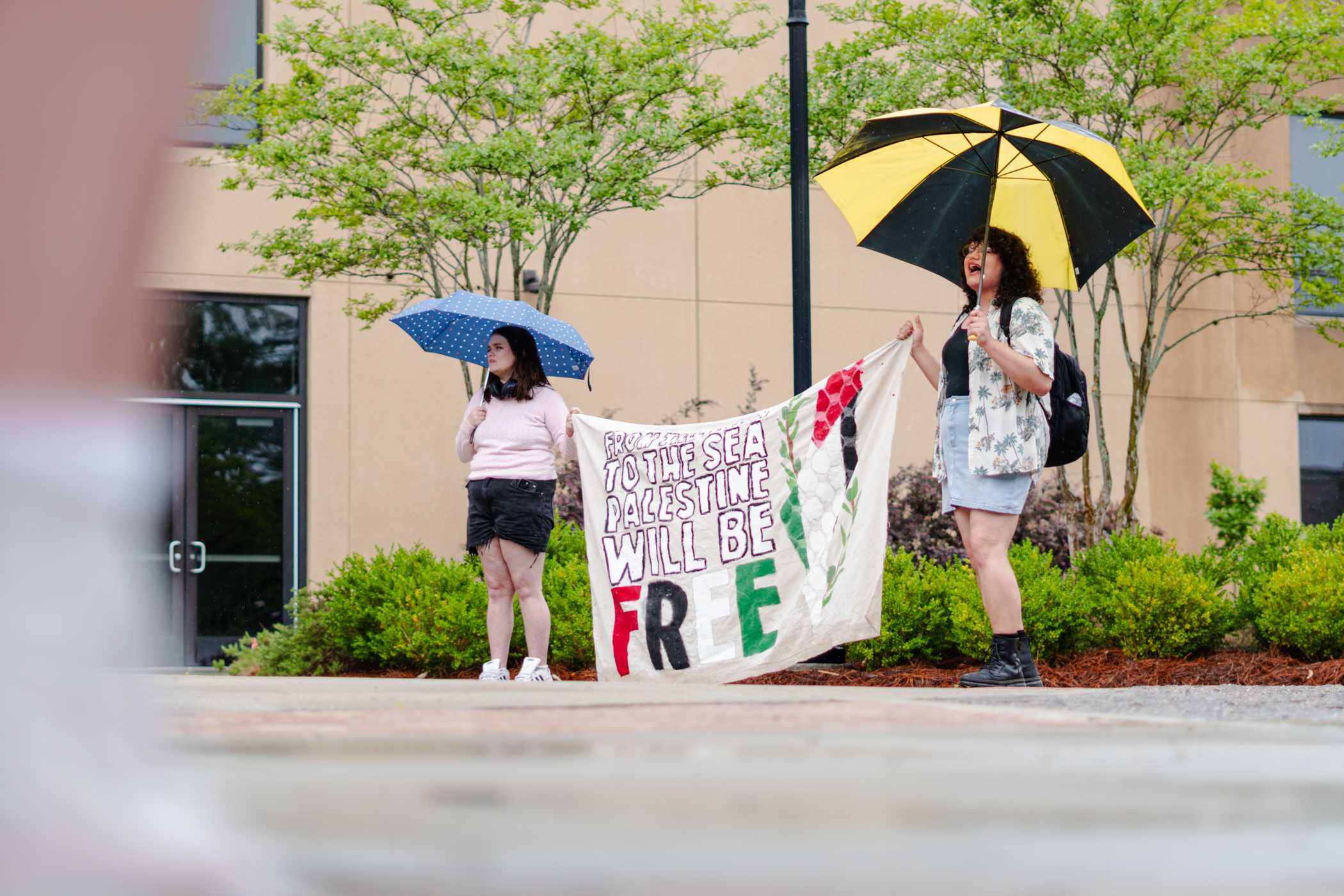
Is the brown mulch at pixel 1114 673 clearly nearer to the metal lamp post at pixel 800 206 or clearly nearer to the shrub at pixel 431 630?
the shrub at pixel 431 630

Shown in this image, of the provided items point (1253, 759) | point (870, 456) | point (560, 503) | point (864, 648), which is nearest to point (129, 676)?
point (1253, 759)

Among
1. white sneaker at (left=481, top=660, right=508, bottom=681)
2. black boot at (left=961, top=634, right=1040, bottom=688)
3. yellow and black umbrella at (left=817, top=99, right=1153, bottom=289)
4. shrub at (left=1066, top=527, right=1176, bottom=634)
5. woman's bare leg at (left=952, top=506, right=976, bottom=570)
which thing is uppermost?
yellow and black umbrella at (left=817, top=99, right=1153, bottom=289)

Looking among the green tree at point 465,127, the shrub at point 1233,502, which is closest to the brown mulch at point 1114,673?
the green tree at point 465,127

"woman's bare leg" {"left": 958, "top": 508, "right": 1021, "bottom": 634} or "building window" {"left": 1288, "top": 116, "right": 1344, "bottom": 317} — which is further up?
"building window" {"left": 1288, "top": 116, "right": 1344, "bottom": 317}

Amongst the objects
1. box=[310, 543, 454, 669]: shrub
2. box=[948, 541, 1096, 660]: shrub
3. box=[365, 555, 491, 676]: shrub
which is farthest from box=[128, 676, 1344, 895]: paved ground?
box=[310, 543, 454, 669]: shrub

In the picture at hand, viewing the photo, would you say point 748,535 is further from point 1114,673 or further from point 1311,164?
point 1311,164

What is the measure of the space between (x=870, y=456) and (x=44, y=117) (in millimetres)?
5922

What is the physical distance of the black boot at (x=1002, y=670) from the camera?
565cm

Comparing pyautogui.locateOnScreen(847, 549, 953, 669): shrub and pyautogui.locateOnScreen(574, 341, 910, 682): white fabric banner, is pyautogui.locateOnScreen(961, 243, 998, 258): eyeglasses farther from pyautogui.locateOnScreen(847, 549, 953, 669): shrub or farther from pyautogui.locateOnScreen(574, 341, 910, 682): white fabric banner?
pyautogui.locateOnScreen(847, 549, 953, 669): shrub

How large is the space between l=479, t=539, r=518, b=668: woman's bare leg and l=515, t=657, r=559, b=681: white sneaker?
0.74ft

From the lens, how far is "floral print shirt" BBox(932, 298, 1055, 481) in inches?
227

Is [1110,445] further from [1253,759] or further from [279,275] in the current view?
[1253,759]

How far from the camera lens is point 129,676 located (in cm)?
105

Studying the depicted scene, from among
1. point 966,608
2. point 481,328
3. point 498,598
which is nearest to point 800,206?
point 481,328
